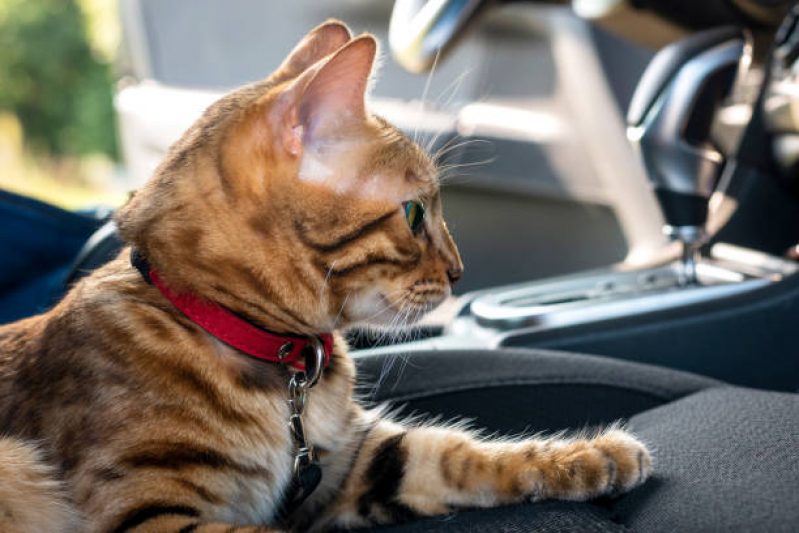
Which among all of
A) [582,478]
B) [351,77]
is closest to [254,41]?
[351,77]

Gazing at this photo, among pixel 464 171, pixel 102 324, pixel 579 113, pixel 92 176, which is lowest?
pixel 92 176

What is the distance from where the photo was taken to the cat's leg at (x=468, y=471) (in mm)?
808

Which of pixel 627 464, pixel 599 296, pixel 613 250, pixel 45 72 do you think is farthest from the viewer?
pixel 45 72

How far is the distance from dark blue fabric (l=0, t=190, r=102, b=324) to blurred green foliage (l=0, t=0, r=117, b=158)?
11.7ft

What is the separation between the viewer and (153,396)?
2.56 ft

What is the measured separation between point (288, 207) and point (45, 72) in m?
4.77

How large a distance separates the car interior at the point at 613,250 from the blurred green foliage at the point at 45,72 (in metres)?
2.72

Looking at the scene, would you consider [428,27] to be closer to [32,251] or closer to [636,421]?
[636,421]

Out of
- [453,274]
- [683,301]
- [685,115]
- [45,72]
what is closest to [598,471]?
[453,274]

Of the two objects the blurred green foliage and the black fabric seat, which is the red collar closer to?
the black fabric seat

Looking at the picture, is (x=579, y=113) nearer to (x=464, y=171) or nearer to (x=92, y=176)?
(x=464, y=171)

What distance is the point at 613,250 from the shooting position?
7.97 feet

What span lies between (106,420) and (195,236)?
0.21 m

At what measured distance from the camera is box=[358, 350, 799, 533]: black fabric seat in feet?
2.22
